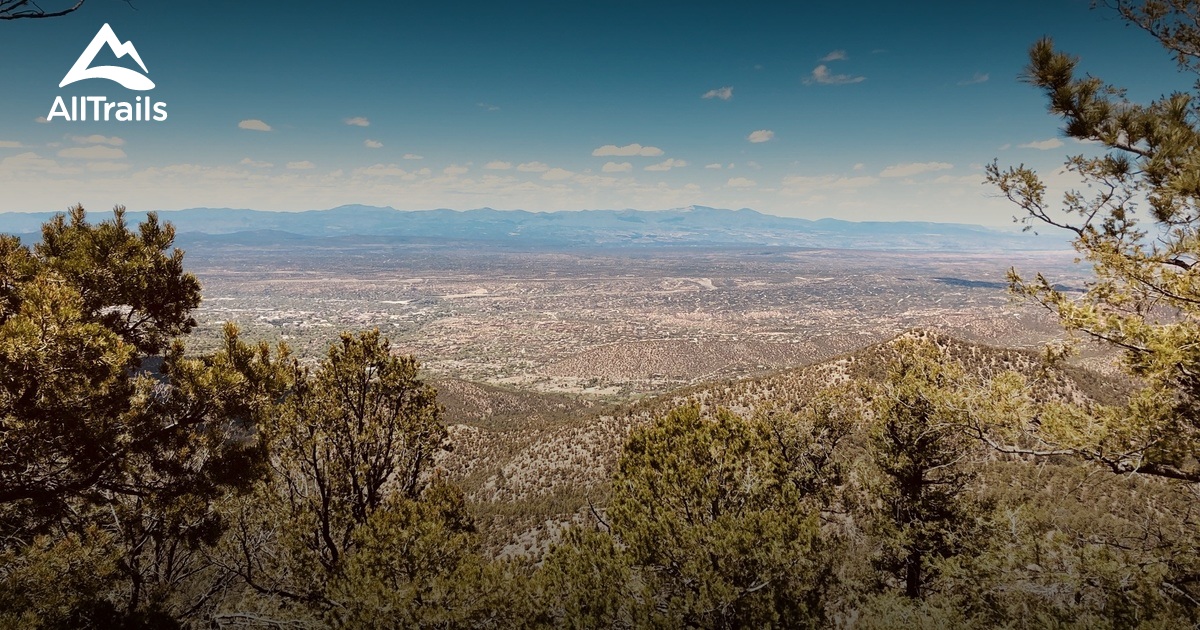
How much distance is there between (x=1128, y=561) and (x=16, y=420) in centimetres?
1621

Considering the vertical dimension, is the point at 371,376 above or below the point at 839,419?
above

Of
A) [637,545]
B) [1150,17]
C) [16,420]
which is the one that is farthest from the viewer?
[637,545]

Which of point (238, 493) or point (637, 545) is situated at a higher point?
point (238, 493)

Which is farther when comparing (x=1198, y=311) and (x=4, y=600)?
(x=1198, y=311)

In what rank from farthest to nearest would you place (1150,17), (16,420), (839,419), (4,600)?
(839,419) → (1150,17) → (4,600) → (16,420)

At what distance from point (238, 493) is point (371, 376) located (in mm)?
2903

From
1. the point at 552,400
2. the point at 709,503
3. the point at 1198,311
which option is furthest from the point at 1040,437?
the point at 552,400

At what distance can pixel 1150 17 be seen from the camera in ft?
26.9

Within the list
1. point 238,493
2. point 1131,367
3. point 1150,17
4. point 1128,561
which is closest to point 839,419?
point 1128,561

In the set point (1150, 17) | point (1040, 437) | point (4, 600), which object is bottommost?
point (4, 600)

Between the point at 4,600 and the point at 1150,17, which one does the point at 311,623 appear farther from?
the point at 1150,17

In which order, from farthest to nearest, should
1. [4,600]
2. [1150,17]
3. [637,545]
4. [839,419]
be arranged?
[839,419], [637,545], [1150,17], [4,600]

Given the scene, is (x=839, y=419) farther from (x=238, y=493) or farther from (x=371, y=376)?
(x=238, y=493)

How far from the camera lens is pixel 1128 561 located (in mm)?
8711
